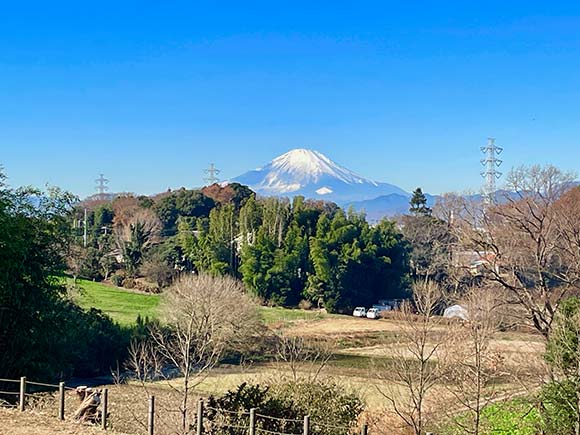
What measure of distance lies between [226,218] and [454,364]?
33.7 meters

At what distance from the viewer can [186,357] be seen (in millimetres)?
15664

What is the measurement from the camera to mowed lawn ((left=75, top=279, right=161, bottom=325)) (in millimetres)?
35688

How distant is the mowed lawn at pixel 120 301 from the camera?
1405 inches

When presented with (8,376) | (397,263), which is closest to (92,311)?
(8,376)

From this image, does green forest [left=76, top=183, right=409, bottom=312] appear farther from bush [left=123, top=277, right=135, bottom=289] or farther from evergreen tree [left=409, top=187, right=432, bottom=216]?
evergreen tree [left=409, top=187, right=432, bottom=216]

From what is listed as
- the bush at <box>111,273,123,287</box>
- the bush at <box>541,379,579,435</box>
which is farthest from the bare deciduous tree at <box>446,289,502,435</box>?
the bush at <box>111,273,123,287</box>

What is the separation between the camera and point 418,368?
1997cm

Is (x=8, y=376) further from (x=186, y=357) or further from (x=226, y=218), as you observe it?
(x=226, y=218)

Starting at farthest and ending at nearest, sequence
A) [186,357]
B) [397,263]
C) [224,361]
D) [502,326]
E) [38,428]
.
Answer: [397,263]
[224,361]
[502,326]
[186,357]
[38,428]

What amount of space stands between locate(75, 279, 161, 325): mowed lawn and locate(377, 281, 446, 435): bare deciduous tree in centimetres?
1681

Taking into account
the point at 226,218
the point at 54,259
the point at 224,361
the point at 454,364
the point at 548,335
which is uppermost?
the point at 226,218

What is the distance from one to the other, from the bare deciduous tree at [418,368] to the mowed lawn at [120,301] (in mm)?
16807

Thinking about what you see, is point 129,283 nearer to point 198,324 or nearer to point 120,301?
point 120,301

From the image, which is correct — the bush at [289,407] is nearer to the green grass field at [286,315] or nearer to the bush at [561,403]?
the bush at [561,403]
